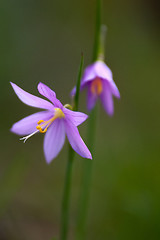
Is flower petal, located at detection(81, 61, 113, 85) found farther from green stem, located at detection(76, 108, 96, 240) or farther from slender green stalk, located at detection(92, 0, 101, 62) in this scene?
green stem, located at detection(76, 108, 96, 240)

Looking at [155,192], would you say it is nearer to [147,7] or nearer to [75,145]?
[75,145]

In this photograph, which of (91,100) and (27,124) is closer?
(27,124)

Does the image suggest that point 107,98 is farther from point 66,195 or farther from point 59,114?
point 66,195

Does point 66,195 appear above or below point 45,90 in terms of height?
below

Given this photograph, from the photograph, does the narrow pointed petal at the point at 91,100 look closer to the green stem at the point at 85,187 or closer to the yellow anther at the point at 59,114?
the green stem at the point at 85,187

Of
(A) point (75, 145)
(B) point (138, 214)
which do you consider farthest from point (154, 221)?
(A) point (75, 145)

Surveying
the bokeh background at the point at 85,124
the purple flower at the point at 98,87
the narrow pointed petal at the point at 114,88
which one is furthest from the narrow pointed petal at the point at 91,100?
the bokeh background at the point at 85,124

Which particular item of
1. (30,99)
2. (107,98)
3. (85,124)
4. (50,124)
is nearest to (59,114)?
(50,124)
